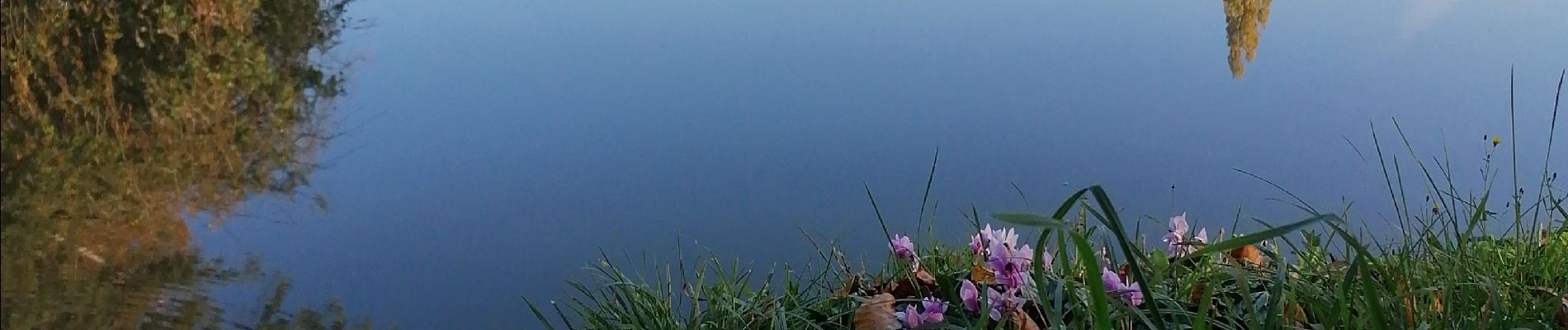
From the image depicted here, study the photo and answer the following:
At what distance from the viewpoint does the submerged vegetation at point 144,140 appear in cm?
149

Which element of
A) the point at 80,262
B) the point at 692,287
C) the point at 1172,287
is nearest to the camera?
→ the point at 1172,287

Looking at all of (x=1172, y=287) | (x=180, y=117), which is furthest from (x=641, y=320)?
(x=180, y=117)

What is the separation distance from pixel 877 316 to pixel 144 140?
1414mm

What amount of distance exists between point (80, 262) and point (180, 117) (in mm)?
465

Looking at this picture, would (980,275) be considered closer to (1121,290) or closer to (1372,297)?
(1121,290)

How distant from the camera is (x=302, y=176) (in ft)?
6.11

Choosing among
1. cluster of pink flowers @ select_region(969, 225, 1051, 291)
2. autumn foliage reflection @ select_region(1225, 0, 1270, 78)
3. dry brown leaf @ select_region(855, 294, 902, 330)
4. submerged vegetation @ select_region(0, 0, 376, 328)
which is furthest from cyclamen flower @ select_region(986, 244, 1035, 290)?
autumn foliage reflection @ select_region(1225, 0, 1270, 78)

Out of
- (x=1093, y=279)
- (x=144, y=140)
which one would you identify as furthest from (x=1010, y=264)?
(x=144, y=140)

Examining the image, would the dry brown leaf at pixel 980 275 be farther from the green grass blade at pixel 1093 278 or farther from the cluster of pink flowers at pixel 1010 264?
the green grass blade at pixel 1093 278

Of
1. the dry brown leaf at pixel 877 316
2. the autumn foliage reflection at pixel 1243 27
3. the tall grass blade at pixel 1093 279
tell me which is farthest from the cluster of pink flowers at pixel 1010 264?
the autumn foliage reflection at pixel 1243 27

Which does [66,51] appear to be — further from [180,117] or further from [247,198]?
[247,198]

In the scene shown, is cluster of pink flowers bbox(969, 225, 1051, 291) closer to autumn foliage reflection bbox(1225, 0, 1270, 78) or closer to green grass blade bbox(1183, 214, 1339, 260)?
green grass blade bbox(1183, 214, 1339, 260)

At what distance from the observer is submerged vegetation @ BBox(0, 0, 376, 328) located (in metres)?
1.49

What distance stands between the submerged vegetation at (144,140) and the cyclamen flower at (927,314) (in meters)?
0.85
